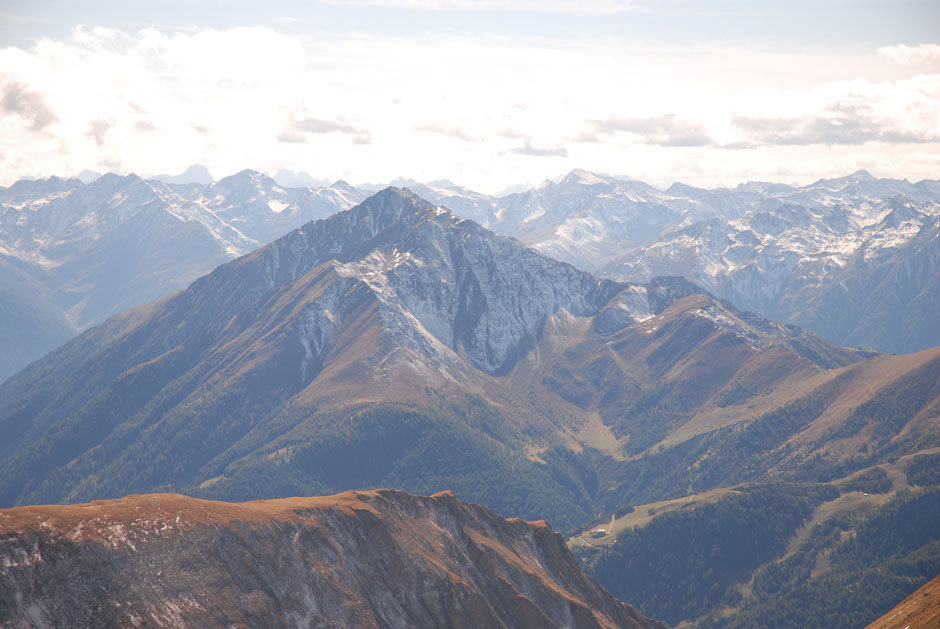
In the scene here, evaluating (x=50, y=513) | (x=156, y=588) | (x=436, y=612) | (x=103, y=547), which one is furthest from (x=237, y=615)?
(x=436, y=612)

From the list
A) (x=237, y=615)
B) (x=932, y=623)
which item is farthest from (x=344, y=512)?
(x=932, y=623)

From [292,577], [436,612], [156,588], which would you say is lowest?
[436,612]

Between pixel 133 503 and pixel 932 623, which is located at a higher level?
pixel 133 503

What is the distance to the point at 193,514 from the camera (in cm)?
17262

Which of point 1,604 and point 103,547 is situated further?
point 103,547

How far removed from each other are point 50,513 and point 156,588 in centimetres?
2462

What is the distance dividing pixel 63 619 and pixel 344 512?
71.2 meters

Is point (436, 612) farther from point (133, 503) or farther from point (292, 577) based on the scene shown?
point (133, 503)

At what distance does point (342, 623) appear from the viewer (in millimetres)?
177125

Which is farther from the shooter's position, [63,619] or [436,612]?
[436,612]

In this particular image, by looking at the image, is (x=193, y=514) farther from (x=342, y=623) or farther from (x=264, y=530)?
(x=342, y=623)

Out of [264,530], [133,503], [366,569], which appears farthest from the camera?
[366,569]

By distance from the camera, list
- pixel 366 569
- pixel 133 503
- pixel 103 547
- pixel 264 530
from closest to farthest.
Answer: pixel 103 547 < pixel 133 503 < pixel 264 530 < pixel 366 569

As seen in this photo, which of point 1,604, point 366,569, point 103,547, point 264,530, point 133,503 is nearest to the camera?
point 1,604
